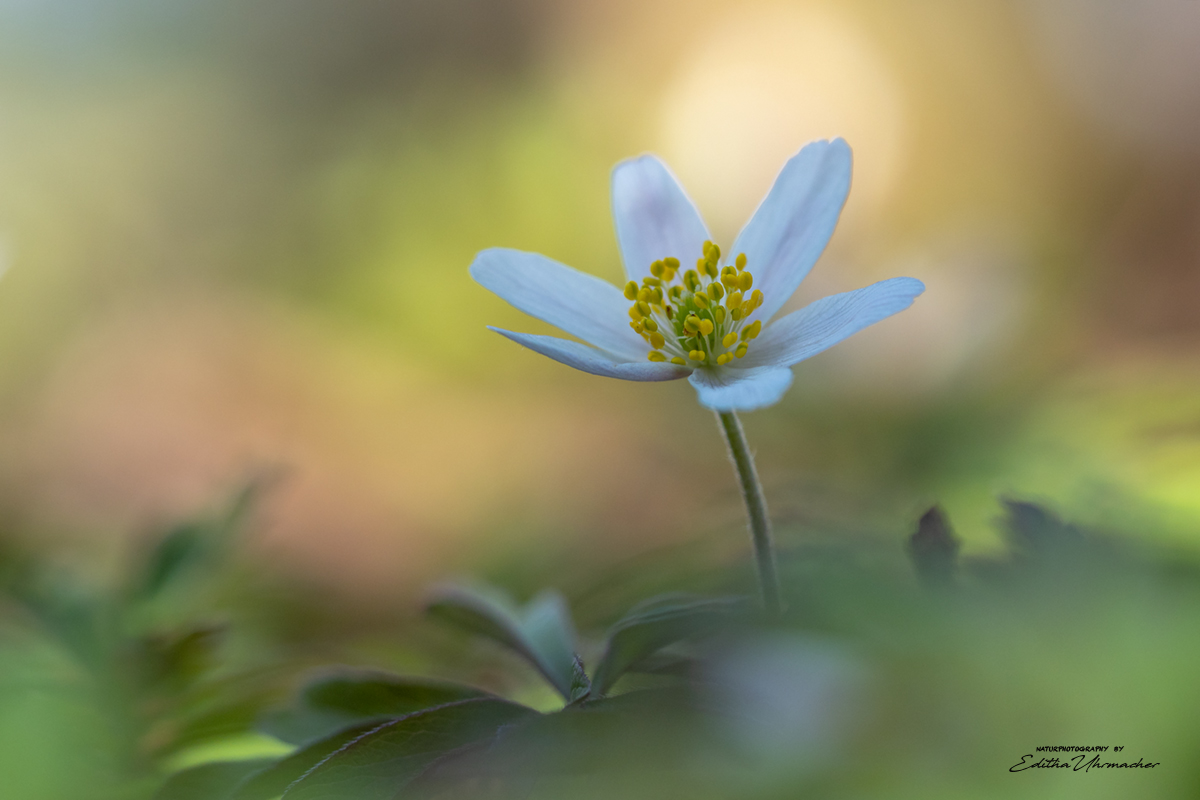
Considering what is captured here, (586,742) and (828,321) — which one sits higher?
(828,321)

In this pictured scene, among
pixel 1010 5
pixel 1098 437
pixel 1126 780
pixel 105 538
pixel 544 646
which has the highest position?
pixel 1010 5

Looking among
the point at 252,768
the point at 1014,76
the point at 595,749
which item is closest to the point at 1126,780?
A: the point at 595,749

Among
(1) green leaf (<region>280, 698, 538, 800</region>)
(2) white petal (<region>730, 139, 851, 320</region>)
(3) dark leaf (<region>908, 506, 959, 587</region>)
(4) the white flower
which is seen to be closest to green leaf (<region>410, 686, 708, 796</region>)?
(1) green leaf (<region>280, 698, 538, 800</region>)

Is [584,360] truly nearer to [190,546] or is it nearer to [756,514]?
[756,514]

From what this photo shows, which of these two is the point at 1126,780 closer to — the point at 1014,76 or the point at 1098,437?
the point at 1098,437

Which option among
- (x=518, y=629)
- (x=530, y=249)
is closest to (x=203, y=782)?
(x=518, y=629)

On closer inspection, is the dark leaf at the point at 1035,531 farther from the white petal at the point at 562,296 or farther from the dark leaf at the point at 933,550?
the white petal at the point at 562,296

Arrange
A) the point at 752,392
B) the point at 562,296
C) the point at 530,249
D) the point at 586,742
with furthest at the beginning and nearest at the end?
the point at 530,249, the point at 562,296, the point at 752,392, the point at 586,742
